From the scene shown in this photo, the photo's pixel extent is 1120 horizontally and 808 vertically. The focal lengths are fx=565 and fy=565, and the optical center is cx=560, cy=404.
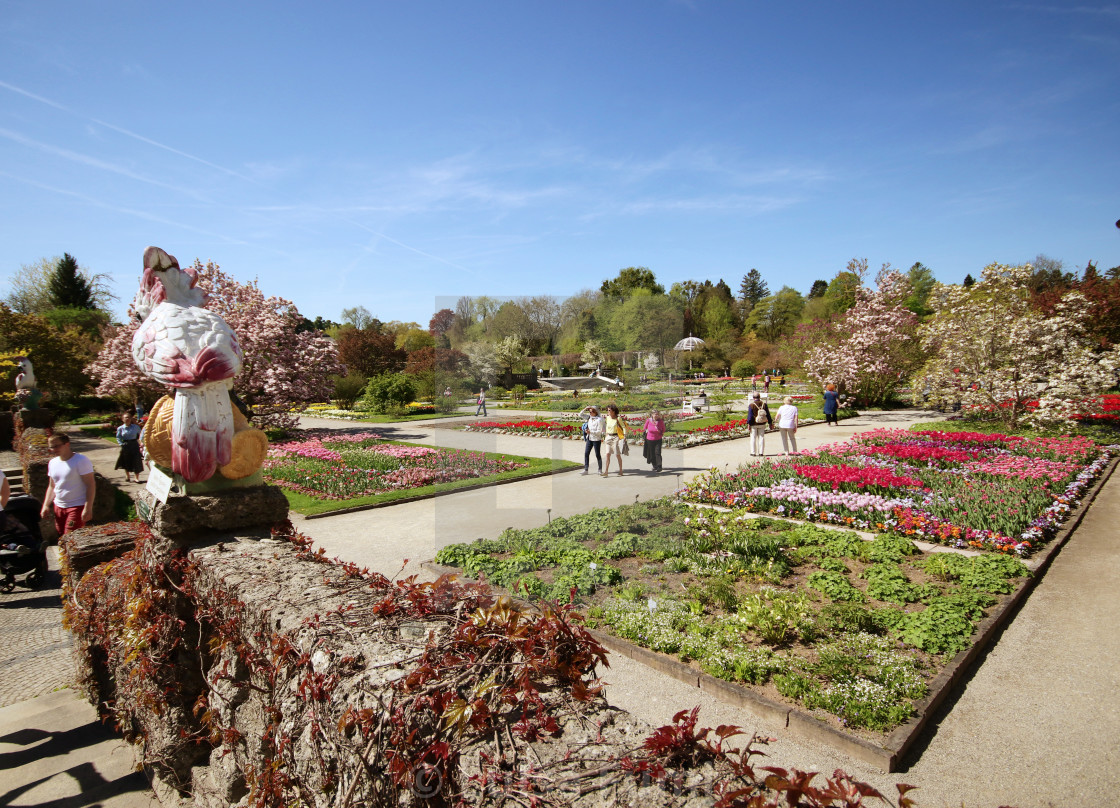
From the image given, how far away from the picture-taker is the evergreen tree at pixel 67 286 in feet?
147

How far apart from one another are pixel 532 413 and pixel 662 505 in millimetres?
17787

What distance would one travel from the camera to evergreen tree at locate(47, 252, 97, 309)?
44.7 meters

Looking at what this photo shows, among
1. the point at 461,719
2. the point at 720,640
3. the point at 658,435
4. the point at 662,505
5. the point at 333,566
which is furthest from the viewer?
the point at 658,435

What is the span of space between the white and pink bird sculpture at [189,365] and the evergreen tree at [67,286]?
53.9 metres

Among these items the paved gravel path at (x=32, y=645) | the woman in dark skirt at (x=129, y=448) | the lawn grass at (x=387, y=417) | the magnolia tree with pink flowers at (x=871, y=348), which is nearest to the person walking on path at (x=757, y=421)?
the magnolia tree with pink flowers at (x=871, y=348)

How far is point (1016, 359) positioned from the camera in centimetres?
1449

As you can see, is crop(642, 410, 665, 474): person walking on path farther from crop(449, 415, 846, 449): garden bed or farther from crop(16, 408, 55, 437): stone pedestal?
crop(16, 408, 55, 437): stone pedestal

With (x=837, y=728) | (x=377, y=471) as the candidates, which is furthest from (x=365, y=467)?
(x=837, y=728)

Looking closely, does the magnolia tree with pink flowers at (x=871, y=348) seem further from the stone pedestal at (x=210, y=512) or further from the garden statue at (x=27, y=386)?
the garden statue at (x=27, y=386)

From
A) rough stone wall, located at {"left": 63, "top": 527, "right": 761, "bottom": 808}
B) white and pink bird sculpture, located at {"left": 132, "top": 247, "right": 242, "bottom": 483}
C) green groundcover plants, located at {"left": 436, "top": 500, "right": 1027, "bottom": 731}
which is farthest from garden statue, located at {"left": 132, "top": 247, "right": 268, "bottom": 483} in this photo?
green groundcover plants, located at {"left": 436, "top": 500, "right": 1027, "bottom": 731}

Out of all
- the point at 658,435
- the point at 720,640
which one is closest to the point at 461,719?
the point at 720,640

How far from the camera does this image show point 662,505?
8.65 m

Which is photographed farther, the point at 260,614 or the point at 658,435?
the point at 658,435

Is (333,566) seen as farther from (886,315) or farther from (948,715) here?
(886,315)
